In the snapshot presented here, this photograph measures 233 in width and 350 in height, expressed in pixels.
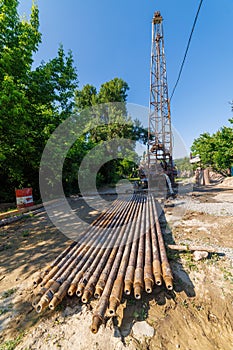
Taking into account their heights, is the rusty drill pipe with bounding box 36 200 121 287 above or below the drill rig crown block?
below

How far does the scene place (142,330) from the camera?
1.59 metres

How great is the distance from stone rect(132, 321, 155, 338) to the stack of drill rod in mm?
276

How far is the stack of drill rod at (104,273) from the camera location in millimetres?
1796

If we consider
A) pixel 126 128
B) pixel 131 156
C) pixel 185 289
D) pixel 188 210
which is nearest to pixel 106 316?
pixel 185 289

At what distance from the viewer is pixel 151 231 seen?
3498 millimetres

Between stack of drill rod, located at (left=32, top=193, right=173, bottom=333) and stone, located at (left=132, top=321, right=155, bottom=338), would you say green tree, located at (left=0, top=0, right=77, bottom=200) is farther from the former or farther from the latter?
stone, located at (left=132, top=321, right=155, bottom=338)

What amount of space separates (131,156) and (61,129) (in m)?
14.8

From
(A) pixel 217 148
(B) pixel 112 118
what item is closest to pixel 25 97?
(A) pixel 217 148

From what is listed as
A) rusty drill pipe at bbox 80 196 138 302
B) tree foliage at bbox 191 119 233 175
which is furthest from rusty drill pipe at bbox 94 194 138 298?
tree foliage at bbox 191 119 233 175

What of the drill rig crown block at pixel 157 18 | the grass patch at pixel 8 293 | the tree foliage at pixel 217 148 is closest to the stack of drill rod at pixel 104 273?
the grass patch at pixel 8 293

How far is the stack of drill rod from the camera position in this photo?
1.80 metres

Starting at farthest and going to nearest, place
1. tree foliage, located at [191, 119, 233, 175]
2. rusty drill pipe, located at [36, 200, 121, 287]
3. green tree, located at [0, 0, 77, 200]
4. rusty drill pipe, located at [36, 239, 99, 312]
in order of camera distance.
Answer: tree foliage, located at [191, 119, 233, 175], green tree, located at [0, 0, 77, 200], rusty drill pipe, located at [36, 200, 121, 287], rusty drill pipe, located at [36, 239, 99, 312]

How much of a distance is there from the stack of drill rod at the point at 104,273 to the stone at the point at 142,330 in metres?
0.28

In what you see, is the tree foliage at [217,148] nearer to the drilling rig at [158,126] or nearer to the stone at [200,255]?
the drilling rig at [158,126]
